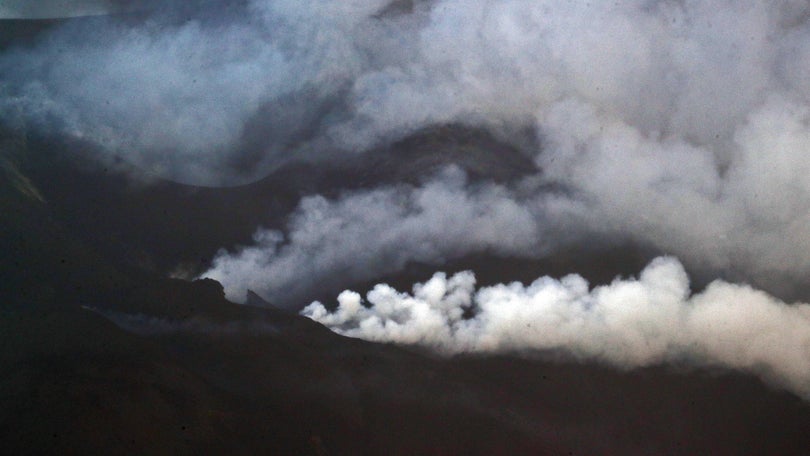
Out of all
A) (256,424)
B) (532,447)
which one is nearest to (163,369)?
(256,424)

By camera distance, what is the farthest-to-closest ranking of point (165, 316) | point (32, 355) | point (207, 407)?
point (165, 316)
point (207, 407)
point (32, 355)

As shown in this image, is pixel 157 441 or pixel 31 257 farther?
pixel 31 257

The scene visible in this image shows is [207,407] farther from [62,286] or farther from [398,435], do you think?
Result: [398,435]

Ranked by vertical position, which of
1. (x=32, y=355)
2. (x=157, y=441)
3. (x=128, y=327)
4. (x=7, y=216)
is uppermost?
(x=7, y=216)

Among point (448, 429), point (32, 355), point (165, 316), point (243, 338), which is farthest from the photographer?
point (448, 429)

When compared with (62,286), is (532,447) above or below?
below

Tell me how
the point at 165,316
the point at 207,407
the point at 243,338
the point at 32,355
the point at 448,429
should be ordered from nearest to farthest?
the point at 32,355
the point at 207,407
the point at 165,316
the point at 243,338
the point at 448,429

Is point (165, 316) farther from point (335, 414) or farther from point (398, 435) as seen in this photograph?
point (398, 435)

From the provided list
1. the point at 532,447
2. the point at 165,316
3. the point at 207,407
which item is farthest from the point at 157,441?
the point at 532,447

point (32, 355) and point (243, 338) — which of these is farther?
point (243, 338)
